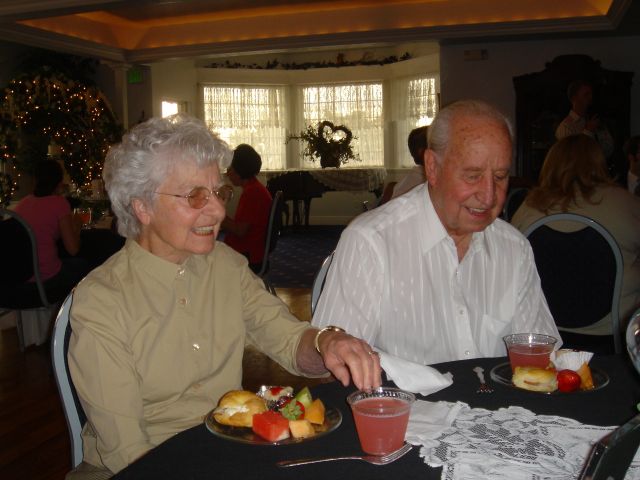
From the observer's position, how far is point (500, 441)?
108cm

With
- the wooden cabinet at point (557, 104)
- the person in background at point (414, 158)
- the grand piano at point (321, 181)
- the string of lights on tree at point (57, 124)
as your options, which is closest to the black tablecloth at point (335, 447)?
the person in background at point (414, 158)

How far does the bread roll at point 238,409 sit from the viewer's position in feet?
3.72

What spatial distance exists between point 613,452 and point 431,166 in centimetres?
132

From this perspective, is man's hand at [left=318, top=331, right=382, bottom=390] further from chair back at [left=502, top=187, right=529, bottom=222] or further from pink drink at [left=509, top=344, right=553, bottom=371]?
chair back at [left=502, top=187, right=529, bottom=222]

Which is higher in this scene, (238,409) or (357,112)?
(357,112)

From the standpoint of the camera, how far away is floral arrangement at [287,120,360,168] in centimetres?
1200

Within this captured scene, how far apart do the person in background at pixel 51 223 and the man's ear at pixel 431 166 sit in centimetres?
299

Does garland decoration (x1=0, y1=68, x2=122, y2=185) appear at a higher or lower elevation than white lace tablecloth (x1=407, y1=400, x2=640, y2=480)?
higher

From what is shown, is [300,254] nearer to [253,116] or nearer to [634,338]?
[253,116]

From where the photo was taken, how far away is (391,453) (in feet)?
3.39

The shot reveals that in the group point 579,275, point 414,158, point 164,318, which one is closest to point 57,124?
point 414,158

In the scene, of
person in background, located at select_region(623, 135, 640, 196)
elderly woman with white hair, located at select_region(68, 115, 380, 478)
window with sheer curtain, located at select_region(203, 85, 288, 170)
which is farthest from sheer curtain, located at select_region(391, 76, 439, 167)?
elderly woman with white hair, located at select_region(68, 115, 380, 478)

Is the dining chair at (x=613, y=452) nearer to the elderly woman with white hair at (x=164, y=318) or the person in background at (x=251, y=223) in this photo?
the elderly woman with white hair at (x=164, y=318)

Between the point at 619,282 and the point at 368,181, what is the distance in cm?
878
